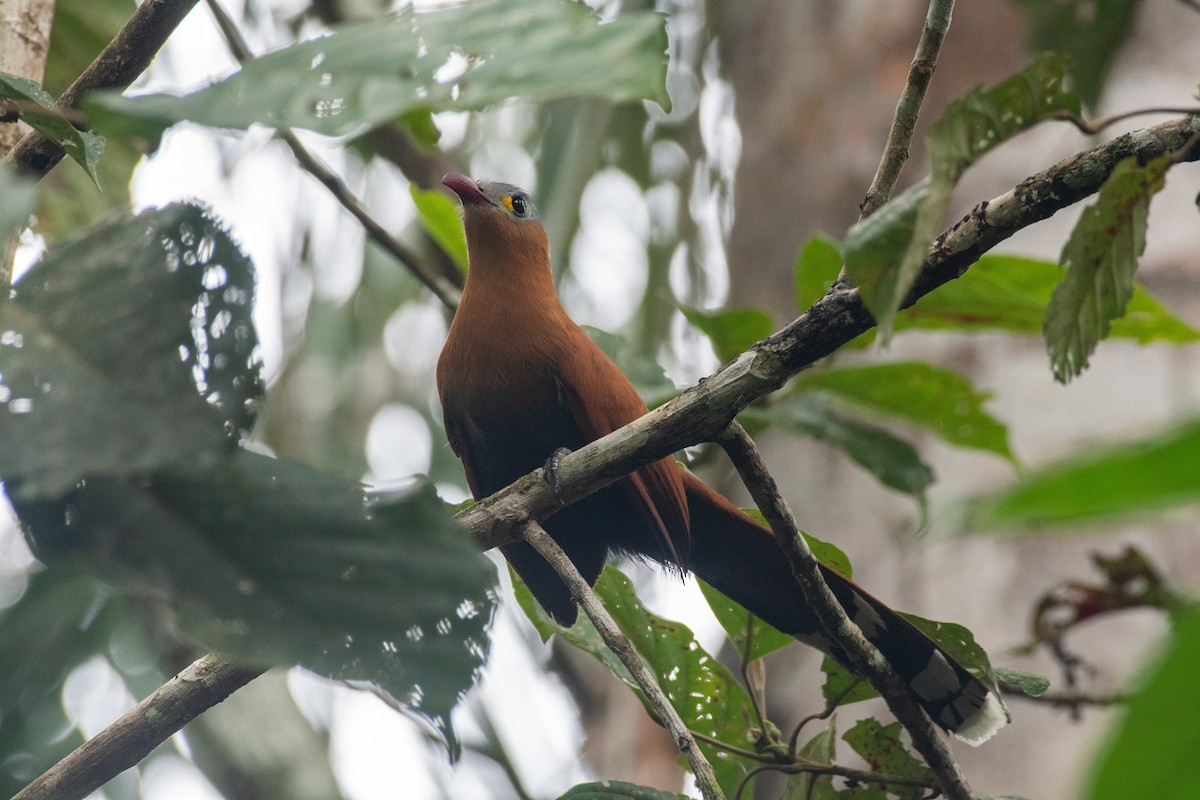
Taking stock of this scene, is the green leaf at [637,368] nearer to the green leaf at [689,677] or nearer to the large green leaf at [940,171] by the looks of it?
the green leaf at [689,677]

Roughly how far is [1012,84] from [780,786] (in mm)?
3059

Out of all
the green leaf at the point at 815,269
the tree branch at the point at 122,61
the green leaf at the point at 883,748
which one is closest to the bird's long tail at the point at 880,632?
the green leaf at the point at 883,748

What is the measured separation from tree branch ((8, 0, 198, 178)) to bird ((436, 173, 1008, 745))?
4.30 feet

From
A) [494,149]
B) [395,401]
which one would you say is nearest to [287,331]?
[395,401]

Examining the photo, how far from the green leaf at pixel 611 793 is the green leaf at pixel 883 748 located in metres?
0.49

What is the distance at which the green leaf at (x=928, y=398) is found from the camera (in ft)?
9.66

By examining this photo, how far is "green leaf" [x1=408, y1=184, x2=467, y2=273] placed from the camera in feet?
11.8

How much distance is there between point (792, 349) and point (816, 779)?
3.11 ft

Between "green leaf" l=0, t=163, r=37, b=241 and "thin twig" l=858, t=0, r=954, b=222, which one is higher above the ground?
"green leaf" l=0, t=163, r=37, b=241

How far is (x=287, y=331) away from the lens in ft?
21.1

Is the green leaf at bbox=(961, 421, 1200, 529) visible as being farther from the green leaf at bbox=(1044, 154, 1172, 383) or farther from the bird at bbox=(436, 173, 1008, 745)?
the bird at bbox=(436, 173, 1008, 745)

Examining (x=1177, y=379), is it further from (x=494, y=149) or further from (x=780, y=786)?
(x=494, y=149)

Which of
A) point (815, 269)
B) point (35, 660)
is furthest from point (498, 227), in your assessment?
point (35, 660)

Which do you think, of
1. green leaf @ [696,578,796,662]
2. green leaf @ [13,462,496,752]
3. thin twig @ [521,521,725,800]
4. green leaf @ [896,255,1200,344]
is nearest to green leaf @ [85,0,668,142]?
green leaf @ [13,462,496,752]
